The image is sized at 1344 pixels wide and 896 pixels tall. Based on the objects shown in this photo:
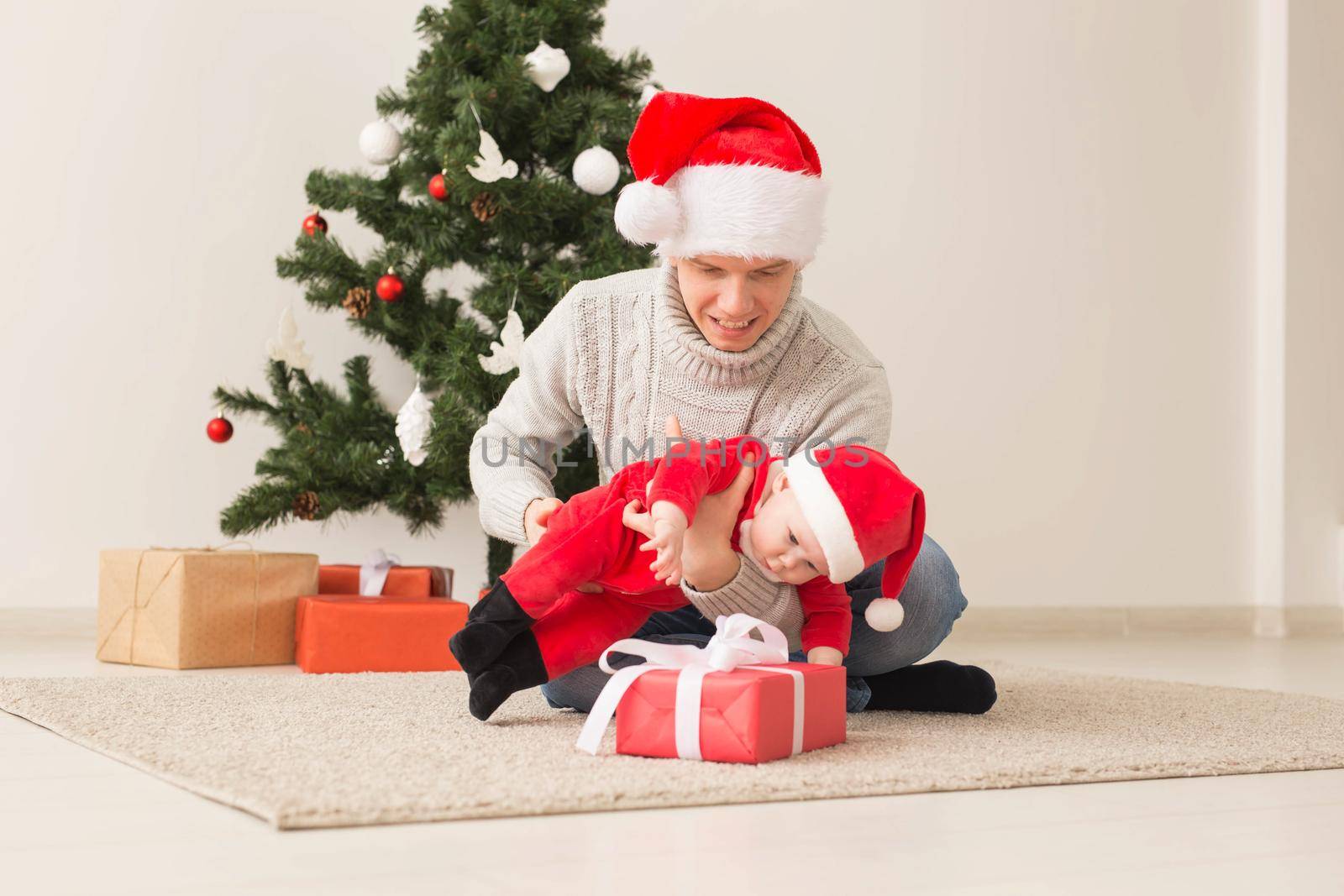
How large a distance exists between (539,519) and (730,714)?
0.34 metres

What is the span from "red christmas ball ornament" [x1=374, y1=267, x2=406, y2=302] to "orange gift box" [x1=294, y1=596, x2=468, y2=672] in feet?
1.72

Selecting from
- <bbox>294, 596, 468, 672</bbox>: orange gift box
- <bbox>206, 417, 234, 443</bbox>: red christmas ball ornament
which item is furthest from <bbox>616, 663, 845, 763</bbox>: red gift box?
<bbox>206, 417, 234, 443</bbox>: red christmas ball ornament

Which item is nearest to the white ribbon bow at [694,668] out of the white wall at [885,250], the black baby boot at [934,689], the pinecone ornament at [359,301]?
the black baby boot at [934,689]

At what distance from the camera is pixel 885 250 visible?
3.07 m

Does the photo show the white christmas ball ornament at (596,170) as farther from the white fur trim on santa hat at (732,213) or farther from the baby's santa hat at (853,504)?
the baby's santa hat at (853,504)

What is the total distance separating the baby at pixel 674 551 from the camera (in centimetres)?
113

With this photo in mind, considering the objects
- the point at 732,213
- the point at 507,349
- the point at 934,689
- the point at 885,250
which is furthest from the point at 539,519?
the point at 885,250

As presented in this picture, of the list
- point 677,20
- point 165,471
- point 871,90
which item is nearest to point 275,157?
point 165,471

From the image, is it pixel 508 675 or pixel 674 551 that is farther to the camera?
pixel 508 675

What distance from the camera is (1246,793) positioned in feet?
3.46

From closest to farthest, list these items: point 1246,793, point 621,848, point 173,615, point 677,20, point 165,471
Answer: point 621,848 < point 1246,793 < point 173,615 < point 165,471 < point 677,20

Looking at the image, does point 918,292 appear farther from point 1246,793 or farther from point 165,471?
point 1246,793

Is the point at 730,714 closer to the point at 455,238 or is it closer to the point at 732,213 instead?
the point at 732,213

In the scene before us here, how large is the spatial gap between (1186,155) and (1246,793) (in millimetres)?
2828
